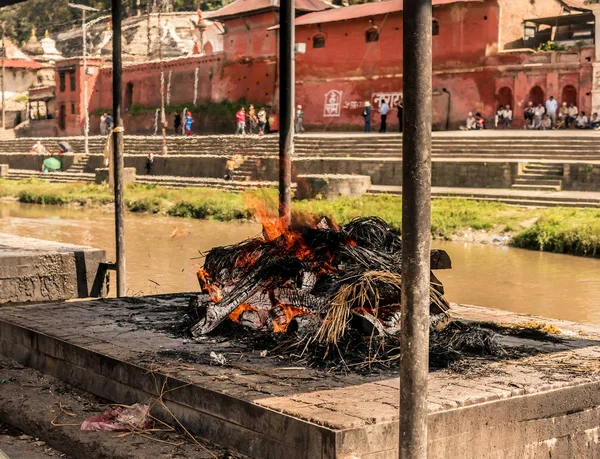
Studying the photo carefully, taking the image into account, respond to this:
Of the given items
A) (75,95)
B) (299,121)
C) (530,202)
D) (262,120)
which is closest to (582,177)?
(530,202)

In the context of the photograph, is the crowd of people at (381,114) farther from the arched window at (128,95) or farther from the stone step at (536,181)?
the arched window at (128,95)

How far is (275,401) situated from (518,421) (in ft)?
3.79

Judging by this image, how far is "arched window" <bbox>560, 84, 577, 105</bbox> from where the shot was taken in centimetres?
3206

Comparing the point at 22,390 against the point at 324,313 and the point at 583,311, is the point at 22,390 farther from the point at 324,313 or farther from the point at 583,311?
the point at 583,311

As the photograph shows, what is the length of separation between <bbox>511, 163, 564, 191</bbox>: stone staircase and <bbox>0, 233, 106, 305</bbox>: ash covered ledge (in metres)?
16.3

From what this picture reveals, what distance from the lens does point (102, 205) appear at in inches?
1107

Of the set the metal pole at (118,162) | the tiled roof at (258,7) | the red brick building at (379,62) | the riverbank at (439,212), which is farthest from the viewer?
the tiled roof at (258,7)

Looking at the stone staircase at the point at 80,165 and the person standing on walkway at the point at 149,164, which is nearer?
the person standing on walkway at the point at 149,164

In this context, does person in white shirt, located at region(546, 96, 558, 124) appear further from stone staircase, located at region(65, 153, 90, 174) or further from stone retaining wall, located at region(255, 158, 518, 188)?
stone staircase, located at region(65, 153, 90, 174)

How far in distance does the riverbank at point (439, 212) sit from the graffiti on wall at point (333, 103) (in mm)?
11119

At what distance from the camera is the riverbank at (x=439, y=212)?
59.3ft

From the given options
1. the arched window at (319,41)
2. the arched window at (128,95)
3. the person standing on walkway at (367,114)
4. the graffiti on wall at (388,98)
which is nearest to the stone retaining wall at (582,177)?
the person standing on walkway at (367,114)

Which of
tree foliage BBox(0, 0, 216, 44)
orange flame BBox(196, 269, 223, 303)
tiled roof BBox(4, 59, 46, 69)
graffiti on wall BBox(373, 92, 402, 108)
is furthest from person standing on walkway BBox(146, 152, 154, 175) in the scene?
tree foliage BBox(0, 0, 216, 44)

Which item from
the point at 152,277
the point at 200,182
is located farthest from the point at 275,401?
the point at 200,182
